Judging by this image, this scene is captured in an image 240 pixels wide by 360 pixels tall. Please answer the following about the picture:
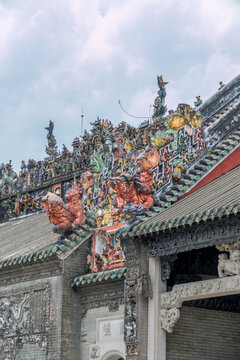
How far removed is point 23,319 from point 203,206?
6.32m

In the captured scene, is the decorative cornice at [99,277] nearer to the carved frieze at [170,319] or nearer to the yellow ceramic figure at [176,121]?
the carved frieze at [170,319]

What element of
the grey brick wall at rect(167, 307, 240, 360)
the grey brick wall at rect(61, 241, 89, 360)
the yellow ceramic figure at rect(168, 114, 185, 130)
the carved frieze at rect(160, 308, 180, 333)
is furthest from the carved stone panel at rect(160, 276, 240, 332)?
the yellow ceramic figure at rect(168, 114, 185, 130)

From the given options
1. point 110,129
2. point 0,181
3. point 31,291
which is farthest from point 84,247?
point 0,181

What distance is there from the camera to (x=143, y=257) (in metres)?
17.0

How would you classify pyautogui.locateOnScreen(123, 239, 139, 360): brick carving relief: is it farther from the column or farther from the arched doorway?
the arched doorway

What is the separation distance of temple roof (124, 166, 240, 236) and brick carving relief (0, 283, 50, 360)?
12.8 feet

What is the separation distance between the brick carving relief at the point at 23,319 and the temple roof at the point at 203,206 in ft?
12.8

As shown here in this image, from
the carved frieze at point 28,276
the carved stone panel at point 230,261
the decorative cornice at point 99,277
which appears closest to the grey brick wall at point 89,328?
the decorative cornice at point 99,277

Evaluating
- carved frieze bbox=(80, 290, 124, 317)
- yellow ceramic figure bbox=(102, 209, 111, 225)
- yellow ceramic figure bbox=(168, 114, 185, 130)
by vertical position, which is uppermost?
yellow ceramic figure bbox=(168, 114, 185, 130)

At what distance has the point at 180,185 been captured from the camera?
18125 millimetres

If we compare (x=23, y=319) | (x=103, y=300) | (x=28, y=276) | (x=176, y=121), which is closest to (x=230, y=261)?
(x=103, y=300)

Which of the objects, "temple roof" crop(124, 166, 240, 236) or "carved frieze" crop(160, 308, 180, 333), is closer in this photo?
"temple roof" crop(124, 166, 240, 236)

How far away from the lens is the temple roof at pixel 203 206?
49.6 feet

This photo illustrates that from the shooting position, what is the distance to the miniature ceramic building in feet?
53.7
